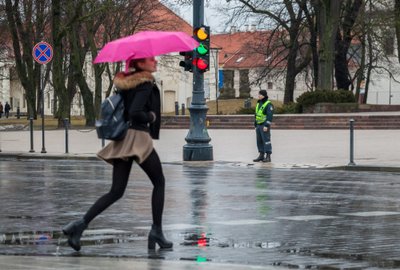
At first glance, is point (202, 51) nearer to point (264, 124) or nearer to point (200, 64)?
point (200, 64)

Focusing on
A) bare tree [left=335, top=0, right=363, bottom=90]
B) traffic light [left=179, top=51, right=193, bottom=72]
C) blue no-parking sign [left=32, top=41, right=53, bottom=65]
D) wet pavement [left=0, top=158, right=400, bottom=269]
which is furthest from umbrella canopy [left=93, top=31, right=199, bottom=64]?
bare tree [left=335, top=0, right=363, bottom=90]

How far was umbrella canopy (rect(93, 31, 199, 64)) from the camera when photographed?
9148 mm

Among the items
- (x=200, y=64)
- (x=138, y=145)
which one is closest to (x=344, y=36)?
(x=200, y=64)

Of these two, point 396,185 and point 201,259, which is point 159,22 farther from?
point 201,259

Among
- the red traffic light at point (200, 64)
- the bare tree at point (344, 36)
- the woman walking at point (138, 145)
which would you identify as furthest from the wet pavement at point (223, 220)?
the bare tree at point (344, 36)

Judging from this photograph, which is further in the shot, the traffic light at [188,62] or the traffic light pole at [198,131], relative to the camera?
the traffic light pole at [198,131]

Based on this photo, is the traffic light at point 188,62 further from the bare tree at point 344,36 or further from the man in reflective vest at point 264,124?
the bare tree at point 344,36

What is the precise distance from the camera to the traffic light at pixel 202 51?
2481 cm

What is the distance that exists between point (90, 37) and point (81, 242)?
4756cm

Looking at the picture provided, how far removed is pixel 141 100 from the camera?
9.10 metres

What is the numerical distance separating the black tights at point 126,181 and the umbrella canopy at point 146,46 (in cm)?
90

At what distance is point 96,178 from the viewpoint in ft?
63.9

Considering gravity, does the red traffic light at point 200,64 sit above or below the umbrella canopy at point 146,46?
above

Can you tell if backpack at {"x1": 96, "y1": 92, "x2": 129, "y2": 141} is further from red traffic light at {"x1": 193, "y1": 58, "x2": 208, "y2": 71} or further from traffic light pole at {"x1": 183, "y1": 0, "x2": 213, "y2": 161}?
traffic light pole at {"x1": 183, "y1": 0, "x2": 213, "y2": 161}
